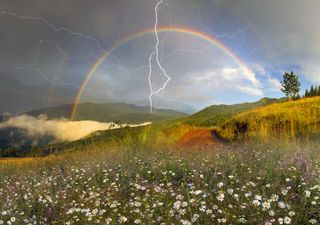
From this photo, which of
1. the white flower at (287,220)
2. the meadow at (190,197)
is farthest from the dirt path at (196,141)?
the white flower at (287,220)

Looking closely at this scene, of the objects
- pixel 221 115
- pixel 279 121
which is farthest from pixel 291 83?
pixel 279 121

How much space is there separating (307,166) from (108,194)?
10.6 feet

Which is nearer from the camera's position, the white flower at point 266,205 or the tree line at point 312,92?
the white flower at point 266,205

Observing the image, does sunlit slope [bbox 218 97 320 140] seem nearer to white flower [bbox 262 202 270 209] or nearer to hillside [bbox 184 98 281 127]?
white flower [bbox 262 202 270 209]

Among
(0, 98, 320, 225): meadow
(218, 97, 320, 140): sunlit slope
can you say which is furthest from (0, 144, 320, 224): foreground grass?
(218, 97, 320, 140): sunlit slope

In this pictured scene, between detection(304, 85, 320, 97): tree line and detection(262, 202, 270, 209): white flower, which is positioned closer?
detection(262, 202, 270, 209): white flower

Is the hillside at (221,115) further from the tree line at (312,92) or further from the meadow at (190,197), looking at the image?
the meadow at (190,197)

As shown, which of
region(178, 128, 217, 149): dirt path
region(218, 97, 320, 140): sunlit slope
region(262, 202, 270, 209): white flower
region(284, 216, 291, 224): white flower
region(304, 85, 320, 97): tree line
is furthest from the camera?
region(304, 85, 320, 97): tree line

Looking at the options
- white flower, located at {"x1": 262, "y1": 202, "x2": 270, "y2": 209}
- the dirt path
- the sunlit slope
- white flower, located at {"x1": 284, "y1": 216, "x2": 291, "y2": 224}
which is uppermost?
the sunlit slope

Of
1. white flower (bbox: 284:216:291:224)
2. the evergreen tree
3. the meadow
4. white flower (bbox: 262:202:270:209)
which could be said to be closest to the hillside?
the evergreen tree

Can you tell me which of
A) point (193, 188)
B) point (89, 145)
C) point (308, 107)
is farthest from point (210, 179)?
point (308, 107)

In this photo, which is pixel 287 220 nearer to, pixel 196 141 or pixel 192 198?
pixel 192 198

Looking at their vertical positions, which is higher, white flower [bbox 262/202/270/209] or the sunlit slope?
the sunlit slope

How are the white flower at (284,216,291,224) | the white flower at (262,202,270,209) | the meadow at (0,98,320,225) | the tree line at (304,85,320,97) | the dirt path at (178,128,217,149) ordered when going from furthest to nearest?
the tree line at (304,85,320,97), the dirt path at (178,128,217,149), the meadow at (0,98,320,225), the white flower at (262,202,270,209), the white flower at (284,216,291,224)
